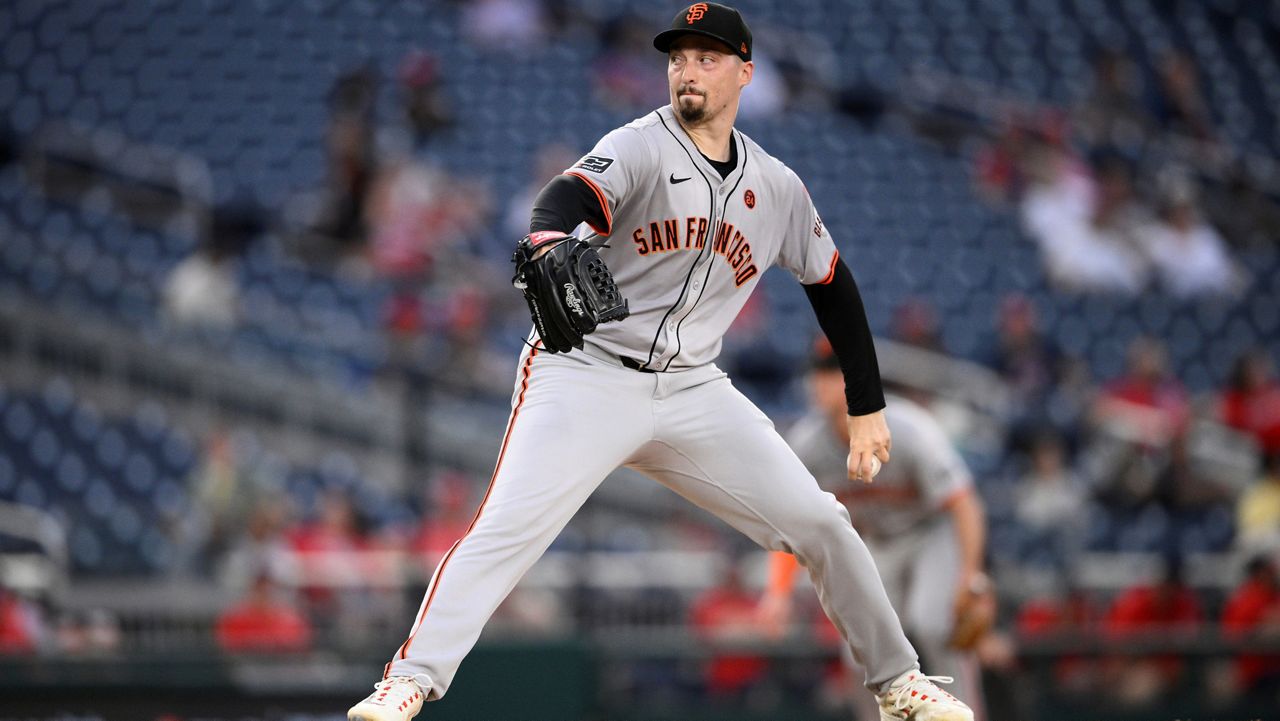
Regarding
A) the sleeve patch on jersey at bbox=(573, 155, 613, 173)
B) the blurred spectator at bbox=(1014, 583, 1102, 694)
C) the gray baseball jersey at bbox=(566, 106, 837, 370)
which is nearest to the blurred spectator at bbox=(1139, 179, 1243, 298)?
the blurred spectator at bbox=(1014, 583, 1102, 694)

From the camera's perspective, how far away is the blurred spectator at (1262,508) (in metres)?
8.39

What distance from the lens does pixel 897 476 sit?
5.26 metres

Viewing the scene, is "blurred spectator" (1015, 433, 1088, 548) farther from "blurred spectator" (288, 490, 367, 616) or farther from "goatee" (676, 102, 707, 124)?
"goatee" (676, 102, 707, 124)

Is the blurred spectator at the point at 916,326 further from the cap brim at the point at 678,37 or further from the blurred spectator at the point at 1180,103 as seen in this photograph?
the cap brim at the point at 678,37

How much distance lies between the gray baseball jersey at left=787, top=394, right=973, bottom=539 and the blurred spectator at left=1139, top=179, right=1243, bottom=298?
23.8 ft

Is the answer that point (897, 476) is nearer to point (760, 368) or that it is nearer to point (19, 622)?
point (19, 622)

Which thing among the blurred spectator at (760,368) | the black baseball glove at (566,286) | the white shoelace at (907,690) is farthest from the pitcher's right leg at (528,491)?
the blurred spectator at (760,368)

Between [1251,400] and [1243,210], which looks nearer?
[1251,400]

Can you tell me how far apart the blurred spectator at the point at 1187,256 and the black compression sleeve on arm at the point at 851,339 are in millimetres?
8957

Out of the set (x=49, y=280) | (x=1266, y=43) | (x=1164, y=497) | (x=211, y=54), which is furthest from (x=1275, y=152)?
(x=49, y=280)

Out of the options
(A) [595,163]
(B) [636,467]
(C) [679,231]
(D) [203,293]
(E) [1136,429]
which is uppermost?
(A) [595,163]

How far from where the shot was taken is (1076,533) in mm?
8148

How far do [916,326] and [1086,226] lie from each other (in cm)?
281

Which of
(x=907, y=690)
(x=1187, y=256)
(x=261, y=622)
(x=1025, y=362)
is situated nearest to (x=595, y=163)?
(x=907, y=690)
